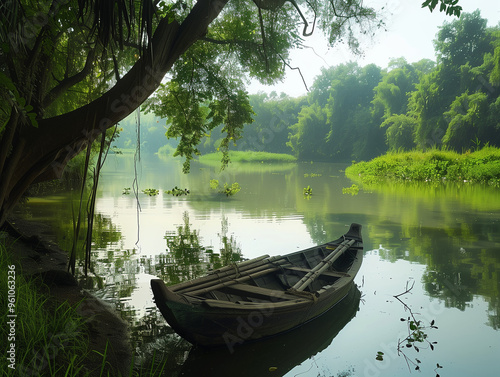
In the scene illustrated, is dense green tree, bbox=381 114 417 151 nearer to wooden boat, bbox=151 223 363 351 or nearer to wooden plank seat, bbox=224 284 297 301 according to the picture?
wooden boat, bbox=151 223 363 351

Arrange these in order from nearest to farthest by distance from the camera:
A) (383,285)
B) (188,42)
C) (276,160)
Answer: (188,42) → (383,285) → (276,160)

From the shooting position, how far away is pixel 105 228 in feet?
38.1

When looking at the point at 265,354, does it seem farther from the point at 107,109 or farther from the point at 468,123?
the point at 468,123

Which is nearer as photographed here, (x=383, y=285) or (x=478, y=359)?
(x=478, y=359)

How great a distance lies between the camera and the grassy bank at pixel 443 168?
76.3 ft

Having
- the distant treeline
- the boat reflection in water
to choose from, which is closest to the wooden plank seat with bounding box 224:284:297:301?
the boat reflection in water

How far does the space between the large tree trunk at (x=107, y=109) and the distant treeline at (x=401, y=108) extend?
4.87 meters

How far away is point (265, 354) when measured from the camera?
495 cm

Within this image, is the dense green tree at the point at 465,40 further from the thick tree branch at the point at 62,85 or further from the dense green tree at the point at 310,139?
the thick tree branch at the point at 62,85

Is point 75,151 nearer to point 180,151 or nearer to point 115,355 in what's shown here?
point 115,355

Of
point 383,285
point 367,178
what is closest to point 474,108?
point 367,178

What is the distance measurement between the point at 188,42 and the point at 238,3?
→ 6.57 meters

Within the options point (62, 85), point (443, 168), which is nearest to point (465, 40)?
point (443, 168)

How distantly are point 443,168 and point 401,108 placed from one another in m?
27.7
